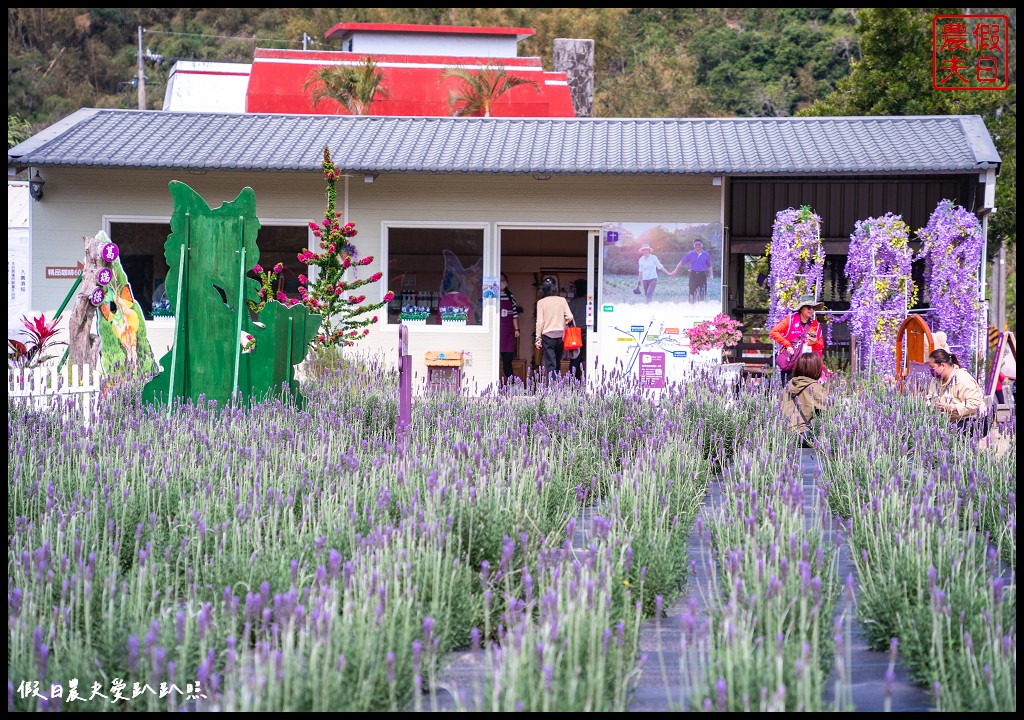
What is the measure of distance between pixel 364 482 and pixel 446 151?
366 inches

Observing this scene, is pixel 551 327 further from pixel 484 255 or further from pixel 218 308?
pixel 218 308

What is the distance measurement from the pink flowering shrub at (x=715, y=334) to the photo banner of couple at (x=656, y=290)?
Result: 0.36 m

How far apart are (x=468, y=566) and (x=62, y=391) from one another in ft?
16.2

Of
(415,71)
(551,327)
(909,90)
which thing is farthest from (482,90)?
(551,327)

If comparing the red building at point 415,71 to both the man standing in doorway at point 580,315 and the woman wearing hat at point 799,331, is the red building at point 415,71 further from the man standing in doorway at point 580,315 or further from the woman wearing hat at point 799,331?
the woman wearing hat at point 799,331

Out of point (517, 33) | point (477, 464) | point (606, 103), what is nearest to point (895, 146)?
point (477, 464)

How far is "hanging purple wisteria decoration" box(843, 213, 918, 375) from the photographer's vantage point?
41.4ft

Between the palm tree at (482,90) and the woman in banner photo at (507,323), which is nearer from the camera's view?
the woman in banner photo at (507,323)

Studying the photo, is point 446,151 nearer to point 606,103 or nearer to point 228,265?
point 228,265

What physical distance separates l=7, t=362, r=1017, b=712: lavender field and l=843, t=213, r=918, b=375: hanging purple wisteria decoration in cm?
579

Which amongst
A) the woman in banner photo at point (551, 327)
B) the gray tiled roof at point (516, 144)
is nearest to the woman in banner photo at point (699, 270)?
the gray tiled roof at point (516, 144)

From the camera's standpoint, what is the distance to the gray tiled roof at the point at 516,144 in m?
13.1

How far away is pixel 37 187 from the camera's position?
13664 mm

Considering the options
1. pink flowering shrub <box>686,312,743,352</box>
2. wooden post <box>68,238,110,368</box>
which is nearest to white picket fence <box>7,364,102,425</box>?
wooden post <box>68,238,110,368</box>
